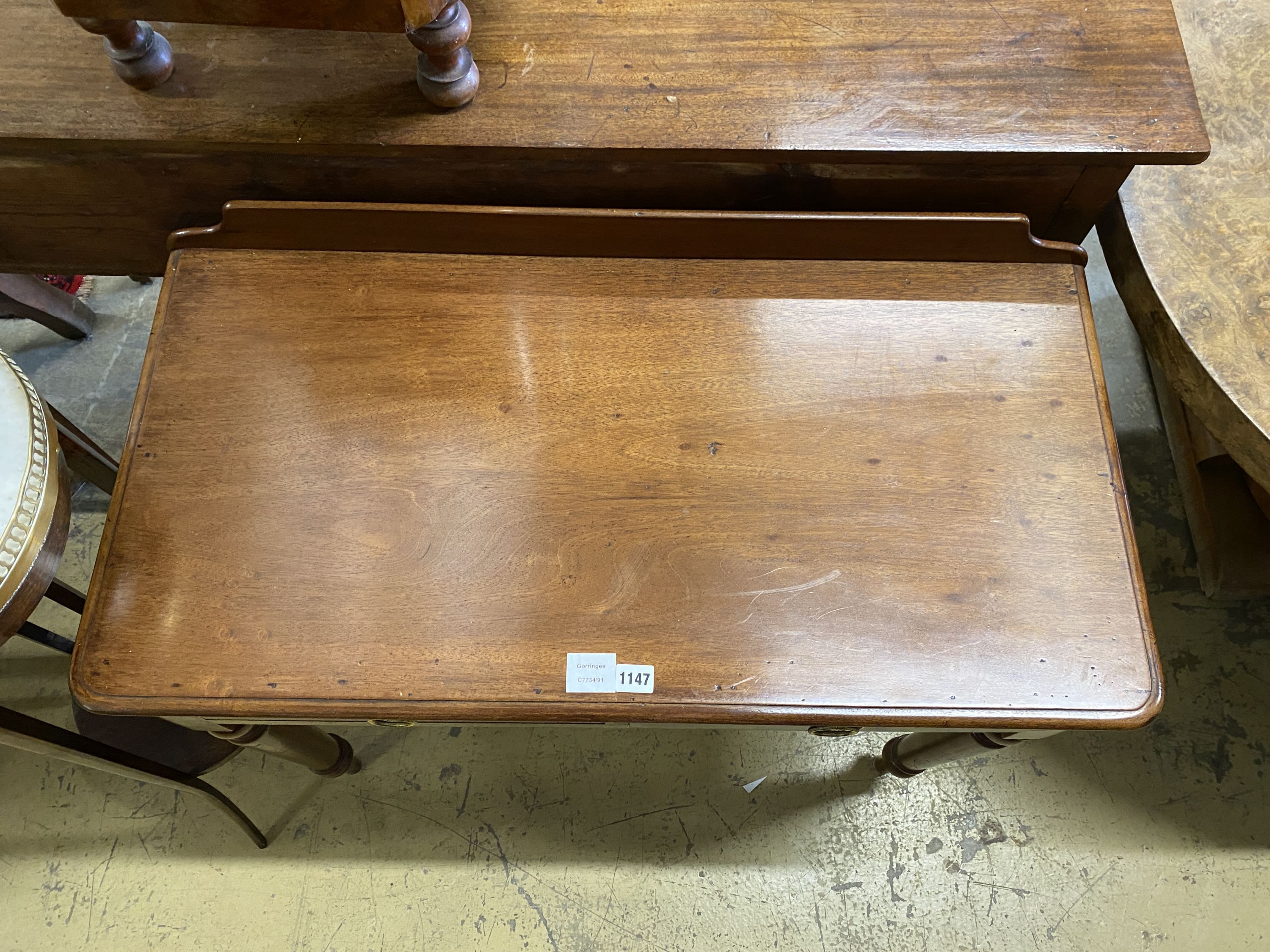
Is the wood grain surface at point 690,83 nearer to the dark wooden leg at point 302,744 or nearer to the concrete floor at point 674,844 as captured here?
the dark wooden leg at point 302,744

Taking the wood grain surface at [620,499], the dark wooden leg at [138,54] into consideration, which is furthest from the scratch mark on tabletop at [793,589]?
the dark wooden leg at [138,54]

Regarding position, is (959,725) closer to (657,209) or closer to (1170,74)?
(657,209)

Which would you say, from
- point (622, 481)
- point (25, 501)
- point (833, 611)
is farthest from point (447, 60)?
point (833, 611)

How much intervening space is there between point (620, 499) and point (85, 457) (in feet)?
3.69

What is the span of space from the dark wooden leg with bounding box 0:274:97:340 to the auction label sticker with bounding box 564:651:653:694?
166 cm

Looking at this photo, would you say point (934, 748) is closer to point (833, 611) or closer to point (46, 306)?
point (833, 611)

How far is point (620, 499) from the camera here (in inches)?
44.9

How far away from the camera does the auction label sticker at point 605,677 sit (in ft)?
3.36

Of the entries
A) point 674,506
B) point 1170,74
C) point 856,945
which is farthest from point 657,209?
point 856,945

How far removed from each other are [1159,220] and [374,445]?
1.34 metres

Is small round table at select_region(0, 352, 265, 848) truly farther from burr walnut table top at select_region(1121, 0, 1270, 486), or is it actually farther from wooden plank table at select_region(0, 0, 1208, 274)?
burr walnut table top at select_region(1121, 0, 1270, 486)

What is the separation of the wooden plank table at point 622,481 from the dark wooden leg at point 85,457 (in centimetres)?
45

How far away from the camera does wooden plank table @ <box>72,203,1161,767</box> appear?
1034 millimetres

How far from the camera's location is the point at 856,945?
1.54 meters
